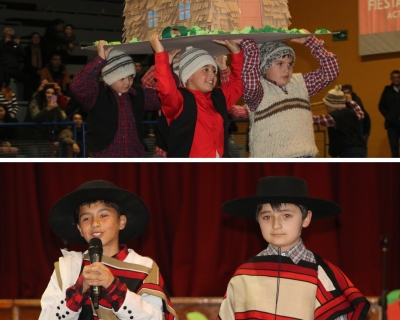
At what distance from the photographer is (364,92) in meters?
12.4

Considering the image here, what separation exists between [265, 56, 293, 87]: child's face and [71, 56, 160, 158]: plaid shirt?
75 centimetres

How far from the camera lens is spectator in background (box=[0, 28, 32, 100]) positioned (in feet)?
32.6

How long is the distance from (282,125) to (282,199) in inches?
56.1

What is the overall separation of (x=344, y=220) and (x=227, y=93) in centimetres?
103

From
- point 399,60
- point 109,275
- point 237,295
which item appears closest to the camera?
point 109,275

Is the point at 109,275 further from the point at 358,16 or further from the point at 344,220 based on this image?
the point at 358,16

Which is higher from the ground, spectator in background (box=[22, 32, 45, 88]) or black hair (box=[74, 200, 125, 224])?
spectator in background (box=[22, 32, 45, 88])

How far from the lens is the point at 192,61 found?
426 cm

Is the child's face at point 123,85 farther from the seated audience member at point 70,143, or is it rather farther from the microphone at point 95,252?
the seated audience member at point 70,143

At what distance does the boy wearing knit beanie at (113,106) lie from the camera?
14.7ft

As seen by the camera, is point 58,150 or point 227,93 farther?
point 58,150

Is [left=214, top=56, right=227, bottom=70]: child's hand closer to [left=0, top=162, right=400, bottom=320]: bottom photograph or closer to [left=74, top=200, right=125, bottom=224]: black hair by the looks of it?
[left=0, top=162, right=400, bottom=320]: bottom photograph

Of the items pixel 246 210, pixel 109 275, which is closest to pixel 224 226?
pixel 246 210

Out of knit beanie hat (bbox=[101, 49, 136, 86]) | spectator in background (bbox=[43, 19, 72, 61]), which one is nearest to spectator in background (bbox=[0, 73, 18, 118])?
spectator in background (bbox=[43, 19, 72, 61])
